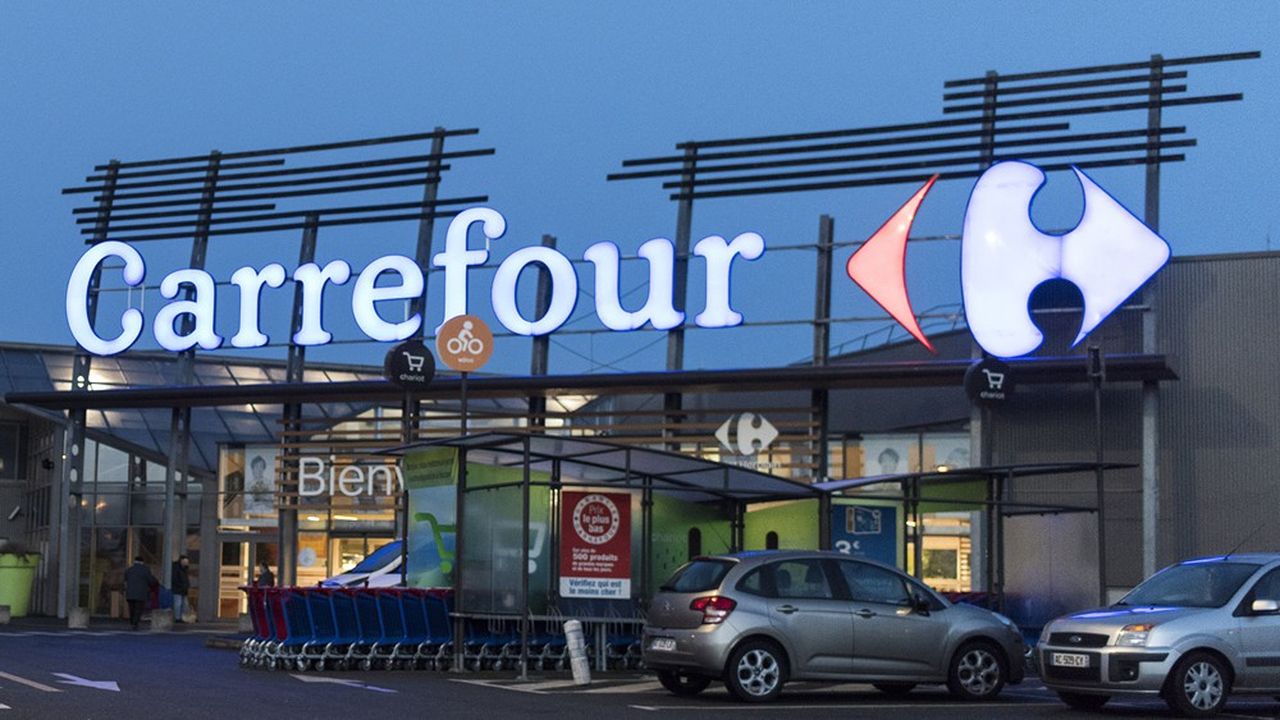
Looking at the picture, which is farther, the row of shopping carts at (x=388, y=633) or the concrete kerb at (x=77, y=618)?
the concrete kerb at (x=77, y=618)

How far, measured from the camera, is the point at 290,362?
3597cm

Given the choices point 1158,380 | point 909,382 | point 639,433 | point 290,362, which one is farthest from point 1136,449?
point 290,362

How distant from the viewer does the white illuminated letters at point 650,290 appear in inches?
1278

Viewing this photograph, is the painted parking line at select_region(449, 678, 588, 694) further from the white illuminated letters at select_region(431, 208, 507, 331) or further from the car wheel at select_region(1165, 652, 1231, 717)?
the white illuminated letters at select_region(431, 208, 507, 331)

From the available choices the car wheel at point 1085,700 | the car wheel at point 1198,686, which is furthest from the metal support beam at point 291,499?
the car wheel at point 1198,686

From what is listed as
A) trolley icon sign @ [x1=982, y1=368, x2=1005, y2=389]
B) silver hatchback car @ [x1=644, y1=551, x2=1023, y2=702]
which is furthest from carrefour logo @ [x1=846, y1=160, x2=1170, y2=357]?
silver hatchback car @ [x1=644, y1=551, x2=1023, y2=702]

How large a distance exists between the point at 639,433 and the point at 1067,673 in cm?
1637

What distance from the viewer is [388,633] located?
21.9m

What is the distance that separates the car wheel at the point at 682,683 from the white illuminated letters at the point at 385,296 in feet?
54.4

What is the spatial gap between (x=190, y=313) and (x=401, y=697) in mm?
20891

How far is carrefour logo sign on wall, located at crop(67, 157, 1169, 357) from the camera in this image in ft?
96.9

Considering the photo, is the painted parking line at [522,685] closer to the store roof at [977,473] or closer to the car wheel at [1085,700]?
the car wheel at [1085,700]

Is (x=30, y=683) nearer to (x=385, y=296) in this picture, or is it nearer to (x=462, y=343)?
(x=462, y=343)

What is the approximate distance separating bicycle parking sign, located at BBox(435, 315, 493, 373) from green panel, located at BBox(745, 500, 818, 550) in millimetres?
4439
